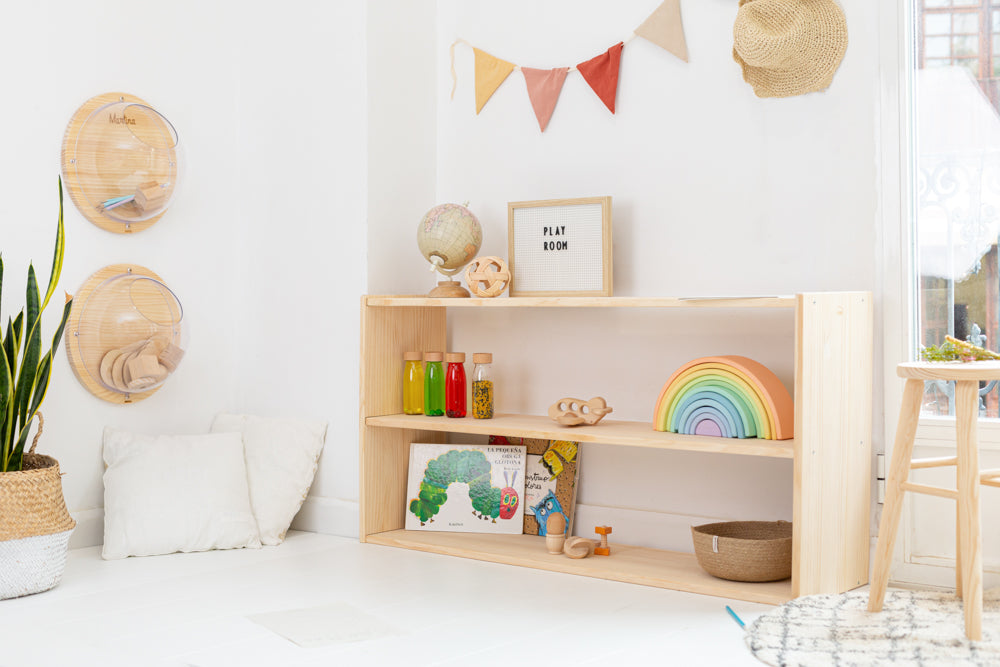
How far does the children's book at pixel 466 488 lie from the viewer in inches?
104

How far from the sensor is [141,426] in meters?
2.70

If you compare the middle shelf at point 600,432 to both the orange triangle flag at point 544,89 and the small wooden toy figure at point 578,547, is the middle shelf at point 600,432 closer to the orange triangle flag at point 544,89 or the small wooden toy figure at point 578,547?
the small wooden toy figure at point 578,547

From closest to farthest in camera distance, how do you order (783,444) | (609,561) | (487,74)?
(783,444)
(609,561)
(487,74)

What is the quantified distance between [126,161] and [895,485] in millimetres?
2039

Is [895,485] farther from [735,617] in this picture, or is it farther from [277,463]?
[277,463]

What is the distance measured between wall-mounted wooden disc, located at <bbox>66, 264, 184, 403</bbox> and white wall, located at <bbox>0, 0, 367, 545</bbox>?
4 cm

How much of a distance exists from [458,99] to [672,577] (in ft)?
4.93

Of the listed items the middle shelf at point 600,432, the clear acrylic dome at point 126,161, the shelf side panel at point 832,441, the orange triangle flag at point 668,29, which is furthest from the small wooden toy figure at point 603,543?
the clear acrylic dome at point 126,161

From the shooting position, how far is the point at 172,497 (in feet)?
8.20

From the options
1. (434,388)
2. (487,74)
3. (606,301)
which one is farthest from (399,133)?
(606,301)

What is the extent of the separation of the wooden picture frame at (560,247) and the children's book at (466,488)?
1.53ft

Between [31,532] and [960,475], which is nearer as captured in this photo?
[960,475]

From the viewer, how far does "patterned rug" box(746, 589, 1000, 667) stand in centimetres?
165

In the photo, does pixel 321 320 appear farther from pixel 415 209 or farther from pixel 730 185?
pixel 730 185
